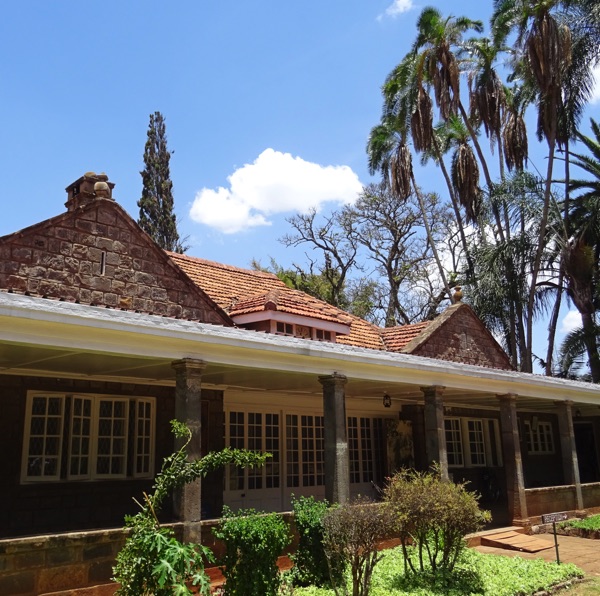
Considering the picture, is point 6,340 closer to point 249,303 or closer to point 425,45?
point 249,303

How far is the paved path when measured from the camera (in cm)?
941

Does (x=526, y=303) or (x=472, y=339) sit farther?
(x=526, y=303)

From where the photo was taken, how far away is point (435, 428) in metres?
11.2

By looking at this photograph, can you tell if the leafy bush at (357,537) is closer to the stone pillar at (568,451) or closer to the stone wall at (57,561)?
the stone wall at (57,561)

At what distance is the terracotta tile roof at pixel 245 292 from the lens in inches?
520

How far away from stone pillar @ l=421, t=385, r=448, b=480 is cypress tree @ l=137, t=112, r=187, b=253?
84.7 feet

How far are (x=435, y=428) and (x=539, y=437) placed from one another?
965 cm

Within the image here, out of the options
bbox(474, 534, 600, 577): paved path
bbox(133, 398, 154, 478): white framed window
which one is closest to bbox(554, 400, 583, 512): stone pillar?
bbox(474, 534, 600, 577): paved path

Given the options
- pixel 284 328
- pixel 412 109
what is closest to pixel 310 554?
pixel 284 328

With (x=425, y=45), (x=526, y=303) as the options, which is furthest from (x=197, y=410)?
(x=425, y=45)

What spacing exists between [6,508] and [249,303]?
6.15m

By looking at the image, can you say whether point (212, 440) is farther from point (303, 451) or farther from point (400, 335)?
point (400, 335)

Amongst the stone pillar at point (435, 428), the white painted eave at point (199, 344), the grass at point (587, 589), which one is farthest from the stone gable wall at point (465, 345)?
the grass at point (587, 589)

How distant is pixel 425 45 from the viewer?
2491cm
